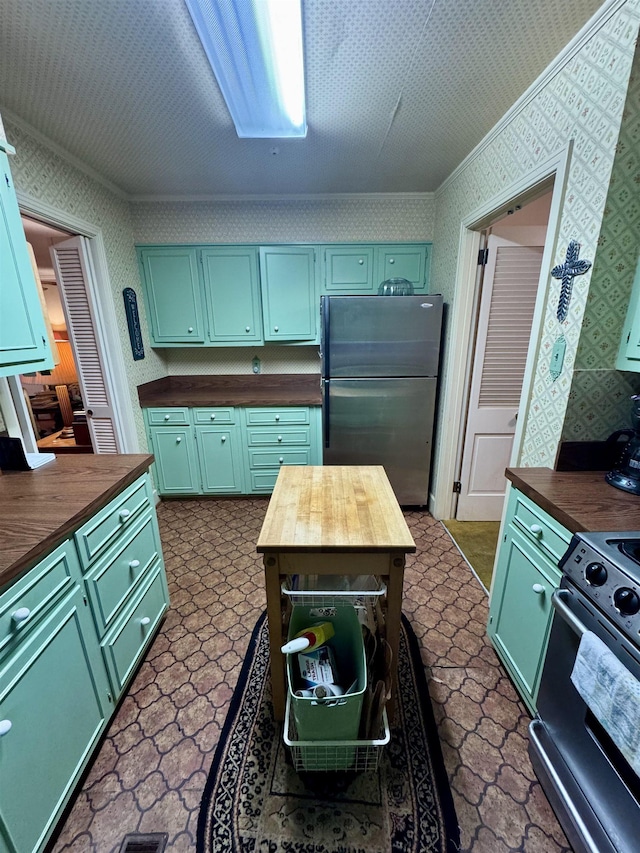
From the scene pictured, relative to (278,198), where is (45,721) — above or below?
below

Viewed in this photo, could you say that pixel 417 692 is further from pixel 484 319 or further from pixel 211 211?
pixel 211 211

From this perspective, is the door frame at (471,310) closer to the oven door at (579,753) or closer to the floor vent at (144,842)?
the oven door at (579,753)

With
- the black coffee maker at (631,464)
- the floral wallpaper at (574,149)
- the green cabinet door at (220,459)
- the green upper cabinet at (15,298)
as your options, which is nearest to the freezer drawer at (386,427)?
the green cabinet door at (220,459)

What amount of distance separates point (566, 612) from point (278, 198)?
10.4ft

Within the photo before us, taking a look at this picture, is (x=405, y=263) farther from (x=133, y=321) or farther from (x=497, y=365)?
(x=133, y=321)

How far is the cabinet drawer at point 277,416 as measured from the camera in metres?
2.85

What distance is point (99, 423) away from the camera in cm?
256

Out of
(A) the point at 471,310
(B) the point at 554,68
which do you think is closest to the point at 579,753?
(A) the point at 471,310

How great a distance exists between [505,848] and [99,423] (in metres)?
2.96

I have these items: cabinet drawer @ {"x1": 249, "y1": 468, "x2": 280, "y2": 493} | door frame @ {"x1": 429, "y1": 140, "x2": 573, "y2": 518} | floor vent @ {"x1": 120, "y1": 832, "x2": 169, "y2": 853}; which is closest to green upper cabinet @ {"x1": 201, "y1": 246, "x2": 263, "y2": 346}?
cabinet drawer @ {"x1": 249, "y1": 468, "x2": 280, "y2": 493}

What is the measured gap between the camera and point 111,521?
1.30 meters

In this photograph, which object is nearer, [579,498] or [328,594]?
[328,594]

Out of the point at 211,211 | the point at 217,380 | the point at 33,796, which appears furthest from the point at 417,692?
the point at 211,211

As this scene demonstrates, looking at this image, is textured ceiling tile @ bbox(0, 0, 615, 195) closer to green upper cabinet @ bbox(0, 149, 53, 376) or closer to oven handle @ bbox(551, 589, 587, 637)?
green upper cabinet @ bbox(0, 149, 53, 376)
